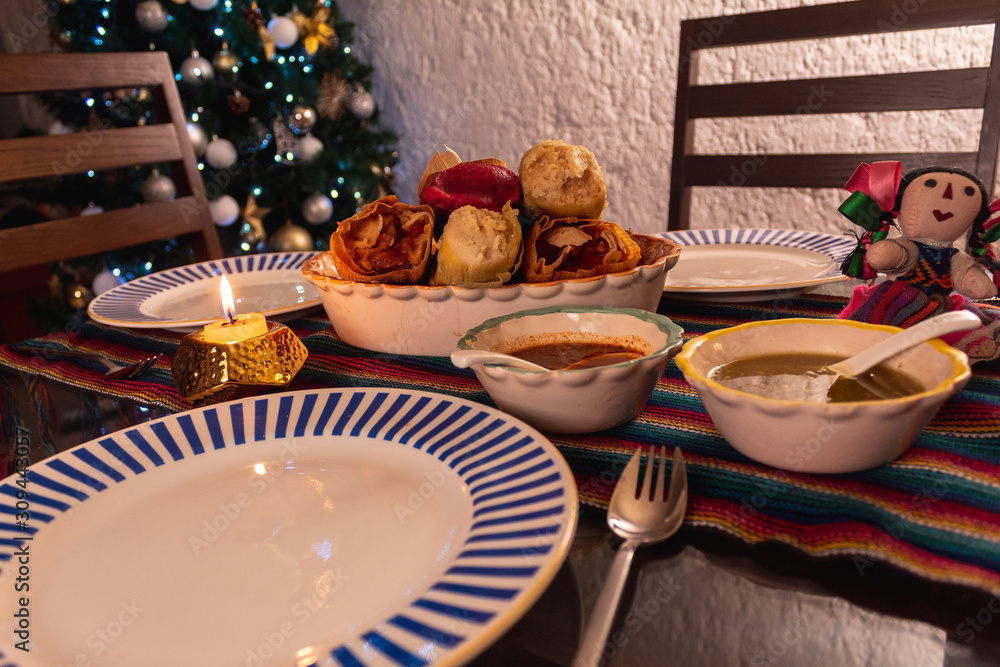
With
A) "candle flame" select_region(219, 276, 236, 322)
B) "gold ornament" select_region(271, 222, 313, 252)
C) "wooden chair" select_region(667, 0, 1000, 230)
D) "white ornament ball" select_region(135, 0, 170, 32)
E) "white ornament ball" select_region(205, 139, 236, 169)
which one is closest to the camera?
"candle flame" select_region(219, 276, 236, 322)

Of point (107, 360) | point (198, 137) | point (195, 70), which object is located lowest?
point (107, 360)

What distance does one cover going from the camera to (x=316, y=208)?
3.00m

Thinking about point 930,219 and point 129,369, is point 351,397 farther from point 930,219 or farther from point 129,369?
point 930,219

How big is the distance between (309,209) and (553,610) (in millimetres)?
2845

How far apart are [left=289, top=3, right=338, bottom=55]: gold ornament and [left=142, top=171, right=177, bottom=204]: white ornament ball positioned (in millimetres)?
867

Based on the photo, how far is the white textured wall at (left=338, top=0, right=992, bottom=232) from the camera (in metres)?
2.67

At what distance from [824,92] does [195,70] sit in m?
2.20

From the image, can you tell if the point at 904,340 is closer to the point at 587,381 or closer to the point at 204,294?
the point at 587,381

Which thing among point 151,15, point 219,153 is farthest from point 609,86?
point 151,15

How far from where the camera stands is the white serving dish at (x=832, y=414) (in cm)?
46

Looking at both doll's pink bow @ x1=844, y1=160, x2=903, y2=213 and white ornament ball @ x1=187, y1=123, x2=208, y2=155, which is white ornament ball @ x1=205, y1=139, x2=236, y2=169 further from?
doll's pink bow @ x1=844, y1=160, x2=903, y2=213

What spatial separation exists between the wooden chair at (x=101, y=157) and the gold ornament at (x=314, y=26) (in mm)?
1252

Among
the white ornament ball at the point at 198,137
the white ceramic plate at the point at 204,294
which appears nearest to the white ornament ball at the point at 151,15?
the white ornament ball at the point at 198,137

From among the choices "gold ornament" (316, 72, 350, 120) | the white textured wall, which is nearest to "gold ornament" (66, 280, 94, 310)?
"gold ornament" (316, 72, 350, 120)
